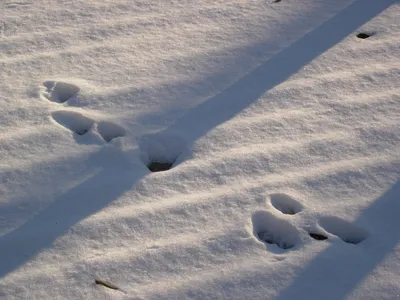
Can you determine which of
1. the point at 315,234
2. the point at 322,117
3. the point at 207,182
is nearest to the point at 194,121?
the point at 207,182

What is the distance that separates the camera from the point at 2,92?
2.52 metres

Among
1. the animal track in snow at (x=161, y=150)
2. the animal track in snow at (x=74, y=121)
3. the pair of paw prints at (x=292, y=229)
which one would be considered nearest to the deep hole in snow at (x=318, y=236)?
the pair of paw prints at (x=292, y=229)

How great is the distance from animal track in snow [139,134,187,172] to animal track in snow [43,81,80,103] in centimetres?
34

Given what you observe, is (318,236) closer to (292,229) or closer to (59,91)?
(292,229)

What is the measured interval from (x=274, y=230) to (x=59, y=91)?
94 cm

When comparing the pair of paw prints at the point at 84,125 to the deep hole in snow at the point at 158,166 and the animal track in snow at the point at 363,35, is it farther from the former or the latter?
the animal track in snow at the point at 363,35

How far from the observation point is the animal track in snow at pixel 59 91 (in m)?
2.52

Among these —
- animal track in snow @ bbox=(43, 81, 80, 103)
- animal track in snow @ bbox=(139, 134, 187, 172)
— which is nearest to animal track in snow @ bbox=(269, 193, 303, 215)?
animal track in snow @ bbox=(139, 134, 187, 172)

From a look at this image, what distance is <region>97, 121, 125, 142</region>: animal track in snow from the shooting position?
241cm

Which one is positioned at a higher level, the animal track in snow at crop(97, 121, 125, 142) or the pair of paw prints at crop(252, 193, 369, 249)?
the animal track in snow at crop(97, 121, 125, 142)

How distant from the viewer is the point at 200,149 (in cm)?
237

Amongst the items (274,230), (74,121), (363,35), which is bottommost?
(274,230)

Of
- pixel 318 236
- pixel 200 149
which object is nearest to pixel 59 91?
pixel 200 149

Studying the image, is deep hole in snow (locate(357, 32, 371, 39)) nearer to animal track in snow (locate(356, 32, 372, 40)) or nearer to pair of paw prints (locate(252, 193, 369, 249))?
animal track in snow (locate(356, 32, 372, 40))
